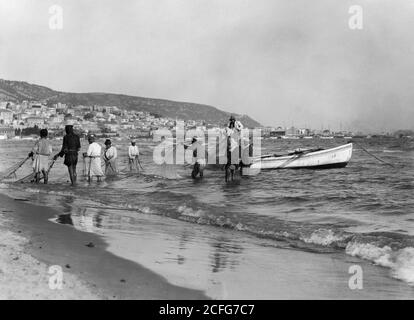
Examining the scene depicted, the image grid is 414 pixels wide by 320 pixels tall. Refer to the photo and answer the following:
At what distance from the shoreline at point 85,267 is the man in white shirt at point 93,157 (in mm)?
10147

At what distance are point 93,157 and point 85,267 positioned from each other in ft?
46.5

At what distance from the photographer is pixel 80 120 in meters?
161

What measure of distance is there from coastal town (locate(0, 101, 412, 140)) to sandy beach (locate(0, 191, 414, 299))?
5489 inches

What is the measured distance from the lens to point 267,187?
19609 millimetres

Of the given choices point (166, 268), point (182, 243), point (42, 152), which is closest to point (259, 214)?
point (182, 243)

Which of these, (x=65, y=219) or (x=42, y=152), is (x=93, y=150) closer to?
(x=42, y=152)

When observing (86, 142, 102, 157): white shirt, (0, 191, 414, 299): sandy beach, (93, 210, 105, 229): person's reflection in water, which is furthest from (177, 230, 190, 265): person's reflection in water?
(86, 142, 102, 157): white shirt

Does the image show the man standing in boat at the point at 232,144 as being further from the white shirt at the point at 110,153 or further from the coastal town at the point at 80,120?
the coastal town at the point at 80,120

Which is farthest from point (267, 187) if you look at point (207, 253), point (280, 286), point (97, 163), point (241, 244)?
point (280, 286)

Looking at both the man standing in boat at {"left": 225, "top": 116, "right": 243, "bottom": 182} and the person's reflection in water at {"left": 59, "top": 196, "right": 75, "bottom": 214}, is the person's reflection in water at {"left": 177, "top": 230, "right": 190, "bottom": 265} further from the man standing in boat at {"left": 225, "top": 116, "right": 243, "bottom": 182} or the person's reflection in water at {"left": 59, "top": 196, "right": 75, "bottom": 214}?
the man standing in boat at {"left": 225, "top": 116, "right": 243, "bottom": 182}
